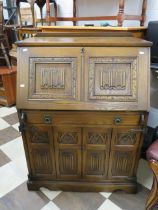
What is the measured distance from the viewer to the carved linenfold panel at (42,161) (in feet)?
4.25

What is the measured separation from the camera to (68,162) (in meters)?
1.33

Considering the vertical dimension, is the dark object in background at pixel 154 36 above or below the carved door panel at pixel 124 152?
above

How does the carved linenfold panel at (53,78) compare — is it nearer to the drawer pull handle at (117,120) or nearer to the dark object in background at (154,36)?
the drawer pull handle at (117,120)

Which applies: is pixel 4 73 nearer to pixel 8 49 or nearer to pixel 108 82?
pixel 8 49

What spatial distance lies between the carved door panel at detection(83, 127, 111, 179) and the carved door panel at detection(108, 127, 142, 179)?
43mm

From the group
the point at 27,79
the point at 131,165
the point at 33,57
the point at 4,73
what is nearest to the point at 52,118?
the point at 27,79

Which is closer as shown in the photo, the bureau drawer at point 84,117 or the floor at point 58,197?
the bureau drawer at point 84,117

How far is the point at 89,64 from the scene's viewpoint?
1114 millimetres

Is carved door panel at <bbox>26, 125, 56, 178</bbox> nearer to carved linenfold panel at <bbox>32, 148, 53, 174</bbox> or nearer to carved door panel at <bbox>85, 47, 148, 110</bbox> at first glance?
carved linenfold panel at <bbox>32, 148, 53, 174</bbox>

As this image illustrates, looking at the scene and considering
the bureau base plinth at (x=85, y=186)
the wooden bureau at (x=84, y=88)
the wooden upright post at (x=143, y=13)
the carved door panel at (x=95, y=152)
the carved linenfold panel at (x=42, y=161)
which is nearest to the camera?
the wooden bureau at (x=84, y=88)

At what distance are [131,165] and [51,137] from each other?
60 centimetres

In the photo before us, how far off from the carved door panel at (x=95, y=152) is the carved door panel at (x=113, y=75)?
215 mm

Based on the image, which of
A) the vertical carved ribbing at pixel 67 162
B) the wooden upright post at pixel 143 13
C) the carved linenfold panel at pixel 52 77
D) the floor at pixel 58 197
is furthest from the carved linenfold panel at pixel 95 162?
the wooden upright post at pixel 143 13

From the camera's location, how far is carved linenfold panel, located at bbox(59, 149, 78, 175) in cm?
129
